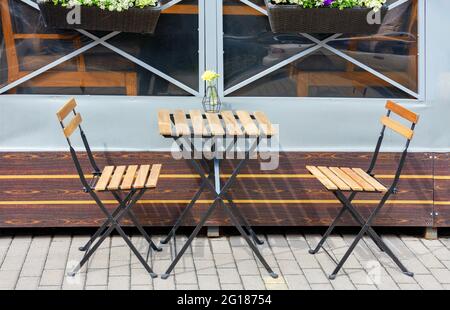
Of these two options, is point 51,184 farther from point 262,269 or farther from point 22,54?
point 262,269

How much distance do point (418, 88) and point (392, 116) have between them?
27cm

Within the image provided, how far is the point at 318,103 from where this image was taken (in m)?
6.34

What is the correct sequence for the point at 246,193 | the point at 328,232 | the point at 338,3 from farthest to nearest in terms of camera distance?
the point at 246,193, the point at 328,232, the point at 338,3

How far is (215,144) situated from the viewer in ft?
20.0

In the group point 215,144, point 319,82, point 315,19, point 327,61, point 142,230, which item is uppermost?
point 315,19

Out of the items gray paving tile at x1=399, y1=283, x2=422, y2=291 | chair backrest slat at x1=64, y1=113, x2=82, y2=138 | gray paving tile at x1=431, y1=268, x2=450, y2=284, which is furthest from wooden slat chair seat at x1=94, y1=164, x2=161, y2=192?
gray paving tile at x1=431, y1=268, x2=450, y2=284

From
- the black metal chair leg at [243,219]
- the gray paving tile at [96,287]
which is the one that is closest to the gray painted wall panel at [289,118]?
the black metal chair leg at [243,219]

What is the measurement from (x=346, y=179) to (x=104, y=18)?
1.93m

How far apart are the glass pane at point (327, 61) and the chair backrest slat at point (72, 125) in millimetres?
1089

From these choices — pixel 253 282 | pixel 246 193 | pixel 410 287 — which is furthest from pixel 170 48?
pixel 410 287

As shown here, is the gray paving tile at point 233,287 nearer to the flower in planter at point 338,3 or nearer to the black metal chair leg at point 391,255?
the black metal chair leg at point 391,255

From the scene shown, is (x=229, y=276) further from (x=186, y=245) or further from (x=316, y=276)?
(x=316, y=276)

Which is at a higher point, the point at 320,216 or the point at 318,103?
the point at 318,103
